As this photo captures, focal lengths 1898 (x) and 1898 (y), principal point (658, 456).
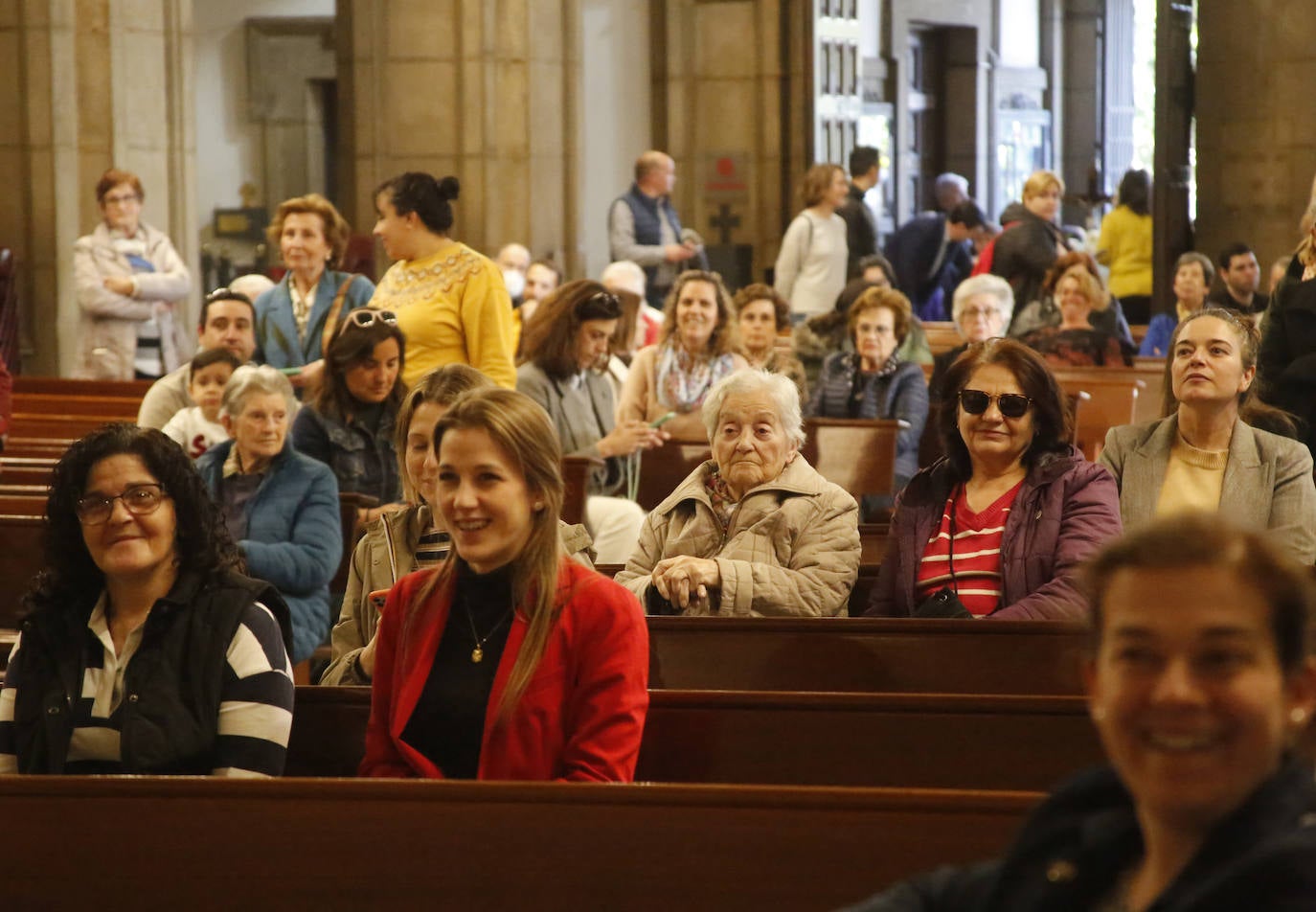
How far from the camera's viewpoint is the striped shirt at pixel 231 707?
318cm

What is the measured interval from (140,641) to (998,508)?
207cm

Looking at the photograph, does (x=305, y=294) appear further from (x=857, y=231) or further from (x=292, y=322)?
(x=857, y=231)

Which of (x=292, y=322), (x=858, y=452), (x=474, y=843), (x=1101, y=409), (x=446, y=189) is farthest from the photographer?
(x=1101, y=409)

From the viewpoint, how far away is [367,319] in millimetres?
5645

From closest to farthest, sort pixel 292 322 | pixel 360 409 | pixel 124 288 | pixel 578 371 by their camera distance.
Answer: pixel 360 409, pixel 578 371, pixel 292 322, pixel 124 288

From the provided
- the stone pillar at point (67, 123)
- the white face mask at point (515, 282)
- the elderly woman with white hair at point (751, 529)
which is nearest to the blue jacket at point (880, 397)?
the elderly woman with white hair at point (751, 529)

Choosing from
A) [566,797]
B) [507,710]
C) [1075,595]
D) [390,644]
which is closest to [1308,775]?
[566,797]

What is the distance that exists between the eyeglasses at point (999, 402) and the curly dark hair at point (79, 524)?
185cm

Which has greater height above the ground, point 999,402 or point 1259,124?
point 1259,124

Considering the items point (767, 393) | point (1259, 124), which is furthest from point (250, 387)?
point (1259, 124)

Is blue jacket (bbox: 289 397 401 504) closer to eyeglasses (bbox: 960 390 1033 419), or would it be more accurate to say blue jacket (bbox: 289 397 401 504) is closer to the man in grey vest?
eyeglasses (bbox: 960 390 1033 419)

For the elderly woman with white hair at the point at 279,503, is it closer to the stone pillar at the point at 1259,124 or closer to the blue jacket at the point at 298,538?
the blue jacket at the point at 298,538

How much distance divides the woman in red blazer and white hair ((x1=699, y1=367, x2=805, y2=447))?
1437mm

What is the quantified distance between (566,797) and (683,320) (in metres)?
4.95
